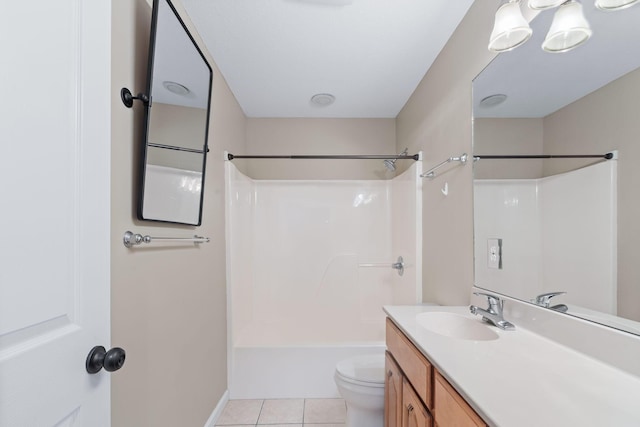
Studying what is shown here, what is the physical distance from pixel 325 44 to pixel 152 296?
1.67m

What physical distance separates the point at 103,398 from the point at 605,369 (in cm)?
135

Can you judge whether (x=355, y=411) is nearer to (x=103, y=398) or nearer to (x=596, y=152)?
(x=103, y=398)

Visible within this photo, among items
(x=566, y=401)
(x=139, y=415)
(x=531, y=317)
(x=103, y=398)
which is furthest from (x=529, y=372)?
(x=139, y=415)

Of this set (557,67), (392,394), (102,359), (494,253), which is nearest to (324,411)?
(392,394)

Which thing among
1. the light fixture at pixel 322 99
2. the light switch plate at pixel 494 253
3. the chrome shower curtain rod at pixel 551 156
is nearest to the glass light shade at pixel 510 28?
the chrome shower curtain rod at pixel 551 156

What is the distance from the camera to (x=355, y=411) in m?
1.61

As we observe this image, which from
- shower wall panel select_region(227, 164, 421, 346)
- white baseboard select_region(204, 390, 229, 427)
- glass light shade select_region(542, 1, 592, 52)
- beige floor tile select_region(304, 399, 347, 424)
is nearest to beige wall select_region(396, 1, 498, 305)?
glass light shade select_region(542, 1, 592, 52)

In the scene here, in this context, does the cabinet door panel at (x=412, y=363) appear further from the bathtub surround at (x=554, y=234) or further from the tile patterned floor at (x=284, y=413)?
the tile patterned floor at (x=284, y=413)

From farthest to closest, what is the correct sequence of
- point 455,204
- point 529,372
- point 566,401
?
point 455,204 < point 529,372 < point 566,401

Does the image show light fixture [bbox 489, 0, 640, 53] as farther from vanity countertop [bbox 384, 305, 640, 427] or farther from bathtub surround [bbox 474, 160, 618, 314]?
vanity countertop [bbox 384, 305, 640, 427]

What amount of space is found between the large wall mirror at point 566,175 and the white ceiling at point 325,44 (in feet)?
1.73

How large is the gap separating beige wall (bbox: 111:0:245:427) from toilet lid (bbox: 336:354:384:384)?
0.86m

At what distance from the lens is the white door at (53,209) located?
0.49m

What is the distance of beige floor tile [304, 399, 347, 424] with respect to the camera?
6.18 ft
